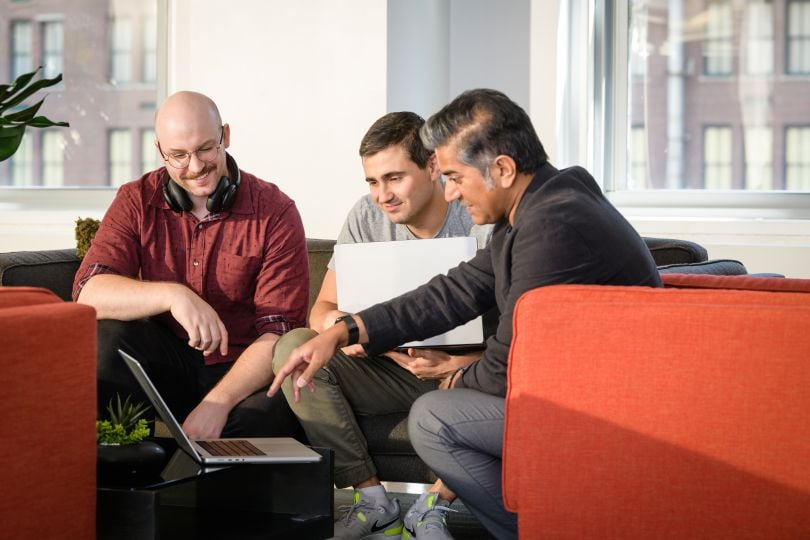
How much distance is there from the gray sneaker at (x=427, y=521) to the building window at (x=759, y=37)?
2.25 m

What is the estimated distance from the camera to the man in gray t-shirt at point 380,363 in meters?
2.35

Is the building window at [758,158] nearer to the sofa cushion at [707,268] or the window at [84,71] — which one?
the sofa cushion at [707,268]

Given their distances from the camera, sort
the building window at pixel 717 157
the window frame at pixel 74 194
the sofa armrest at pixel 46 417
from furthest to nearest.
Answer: the window frame at pixel 74 194 < the building window at pixel 717 157 < the sofa armrest at pixel 46 417

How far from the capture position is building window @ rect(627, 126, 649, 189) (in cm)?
392

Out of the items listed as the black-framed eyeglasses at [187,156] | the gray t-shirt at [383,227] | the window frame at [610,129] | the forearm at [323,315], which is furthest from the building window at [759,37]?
the black-framed eyeglasses at [187,156]

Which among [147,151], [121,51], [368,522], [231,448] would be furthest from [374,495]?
[121,51]

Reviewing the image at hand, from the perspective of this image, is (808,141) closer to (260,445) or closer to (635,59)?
(635,59)

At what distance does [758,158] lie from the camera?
381 cm

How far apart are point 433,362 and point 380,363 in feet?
0.68

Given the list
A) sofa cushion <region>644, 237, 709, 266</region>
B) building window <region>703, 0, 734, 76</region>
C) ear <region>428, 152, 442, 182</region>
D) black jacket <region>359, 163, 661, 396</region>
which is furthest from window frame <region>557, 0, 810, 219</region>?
black jacket <region>359, 163, 661, 396</region>

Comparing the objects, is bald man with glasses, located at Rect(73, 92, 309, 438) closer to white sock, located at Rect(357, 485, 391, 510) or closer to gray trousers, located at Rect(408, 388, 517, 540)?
white sock, located at Rect(357, 485, 391, 510)

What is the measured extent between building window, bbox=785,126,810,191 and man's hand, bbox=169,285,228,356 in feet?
7.73

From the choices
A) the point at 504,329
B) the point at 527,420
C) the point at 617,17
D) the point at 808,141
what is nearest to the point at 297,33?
the point at 617,17

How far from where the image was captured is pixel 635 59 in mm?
3908
